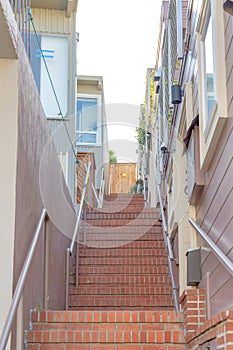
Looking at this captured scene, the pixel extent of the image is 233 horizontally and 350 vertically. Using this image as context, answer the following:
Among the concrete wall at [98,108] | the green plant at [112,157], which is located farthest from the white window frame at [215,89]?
the green plant at [112,157]

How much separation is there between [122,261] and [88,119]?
7.37 metres

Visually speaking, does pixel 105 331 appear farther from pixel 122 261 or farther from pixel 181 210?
pixel 122 261

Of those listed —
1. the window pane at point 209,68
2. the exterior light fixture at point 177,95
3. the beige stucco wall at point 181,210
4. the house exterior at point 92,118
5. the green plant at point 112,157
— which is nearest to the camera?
the window pane at point 209,68

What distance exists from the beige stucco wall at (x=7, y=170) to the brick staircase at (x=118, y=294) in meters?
0.86

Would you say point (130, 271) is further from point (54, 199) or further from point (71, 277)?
point (54, 199)

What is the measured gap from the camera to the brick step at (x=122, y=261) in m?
8.10

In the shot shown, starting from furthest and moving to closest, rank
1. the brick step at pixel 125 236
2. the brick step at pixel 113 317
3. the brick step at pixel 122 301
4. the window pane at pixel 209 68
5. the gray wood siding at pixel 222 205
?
the brick step at pixel 125 236, the brick step at pixel 122 301, the brick step at pixel 113 317, the window pane at pixel 209 68, the gray wood siding at pixel 222 205

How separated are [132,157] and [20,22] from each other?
13674 millimetres

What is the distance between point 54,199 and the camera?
6145 mm

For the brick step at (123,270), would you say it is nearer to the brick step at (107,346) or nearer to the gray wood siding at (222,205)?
the brick step at (107,346)

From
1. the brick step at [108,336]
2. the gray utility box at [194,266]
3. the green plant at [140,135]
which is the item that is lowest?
the brick step at [108,336]

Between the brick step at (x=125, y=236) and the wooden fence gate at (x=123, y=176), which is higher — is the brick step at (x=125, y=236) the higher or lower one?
the lower one

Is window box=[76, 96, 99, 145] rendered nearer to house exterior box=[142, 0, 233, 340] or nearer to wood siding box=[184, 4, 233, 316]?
house exterior box=[142, 0, 233, 340]

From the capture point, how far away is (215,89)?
12.3 ft
